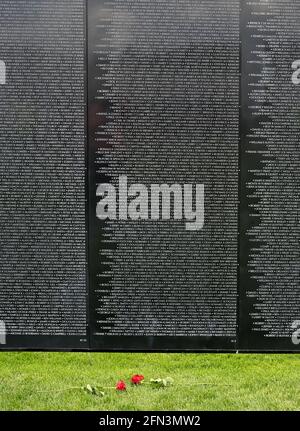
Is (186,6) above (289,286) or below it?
above

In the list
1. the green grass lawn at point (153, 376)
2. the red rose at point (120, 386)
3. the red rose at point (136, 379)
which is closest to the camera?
the green grass lawn at point (153, 376)

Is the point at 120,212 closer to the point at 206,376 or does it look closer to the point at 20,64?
the point at 20,64

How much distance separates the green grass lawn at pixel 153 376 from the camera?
5.87 meters

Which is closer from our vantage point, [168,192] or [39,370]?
[168,192]

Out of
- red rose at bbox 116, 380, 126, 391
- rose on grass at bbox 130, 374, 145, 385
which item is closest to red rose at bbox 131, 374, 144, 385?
rose on grass at bbox 130, 374, 145, 385

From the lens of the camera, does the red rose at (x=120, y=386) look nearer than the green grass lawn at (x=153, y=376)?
No

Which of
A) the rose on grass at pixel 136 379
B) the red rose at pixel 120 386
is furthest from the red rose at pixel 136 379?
the red rose at pixel 120 386

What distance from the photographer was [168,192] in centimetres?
554

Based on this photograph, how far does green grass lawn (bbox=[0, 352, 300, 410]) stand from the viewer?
587cm

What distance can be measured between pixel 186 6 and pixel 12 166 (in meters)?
2.04

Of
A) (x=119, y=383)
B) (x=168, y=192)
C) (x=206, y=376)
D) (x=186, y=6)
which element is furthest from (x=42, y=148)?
(x=206, y=376)

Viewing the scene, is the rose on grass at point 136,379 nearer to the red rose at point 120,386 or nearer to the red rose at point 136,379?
the red rose at point 136,379
